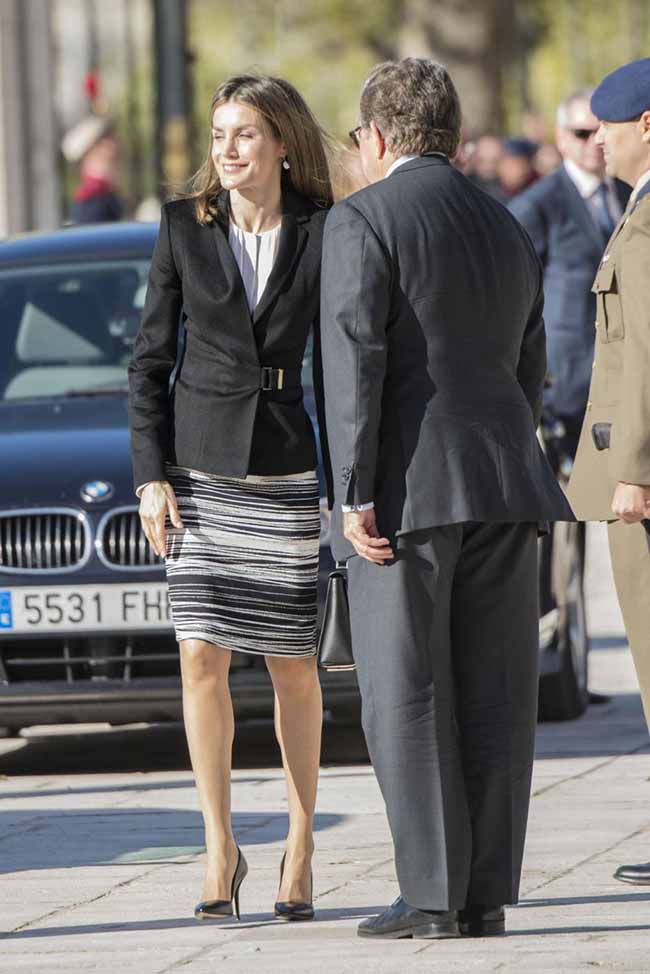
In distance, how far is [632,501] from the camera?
527 cm

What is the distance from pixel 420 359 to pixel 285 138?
2.42 ft

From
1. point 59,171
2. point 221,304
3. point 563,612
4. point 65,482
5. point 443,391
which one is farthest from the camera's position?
point 59,171

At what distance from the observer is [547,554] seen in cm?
813

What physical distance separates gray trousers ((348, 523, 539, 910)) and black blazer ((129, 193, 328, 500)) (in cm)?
41

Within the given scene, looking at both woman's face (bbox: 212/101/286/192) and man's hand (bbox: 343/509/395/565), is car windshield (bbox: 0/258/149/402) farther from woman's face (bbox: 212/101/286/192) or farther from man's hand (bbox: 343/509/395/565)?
man's hand (bbox: 343/509/395/565)

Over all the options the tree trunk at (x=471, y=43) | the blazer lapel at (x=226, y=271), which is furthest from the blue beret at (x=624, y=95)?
the tree trunk at (x=471, y=43)

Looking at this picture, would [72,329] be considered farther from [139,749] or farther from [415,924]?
[415,924]

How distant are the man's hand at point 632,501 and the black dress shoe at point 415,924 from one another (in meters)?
0.98

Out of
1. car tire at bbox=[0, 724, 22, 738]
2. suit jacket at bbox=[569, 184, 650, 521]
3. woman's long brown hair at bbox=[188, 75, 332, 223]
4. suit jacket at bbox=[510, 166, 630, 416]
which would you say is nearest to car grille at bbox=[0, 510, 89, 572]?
car tire at bbox=[0, 724, 22, 738]

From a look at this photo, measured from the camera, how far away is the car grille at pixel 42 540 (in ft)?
23.5

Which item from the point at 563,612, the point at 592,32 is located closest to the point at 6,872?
the point at 563,612

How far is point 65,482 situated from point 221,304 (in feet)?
6.92

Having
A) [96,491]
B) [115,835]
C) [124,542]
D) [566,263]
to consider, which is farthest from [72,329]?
[115,835]

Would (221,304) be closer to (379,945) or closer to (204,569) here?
(204,569)
